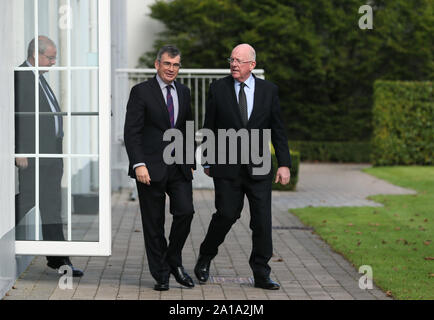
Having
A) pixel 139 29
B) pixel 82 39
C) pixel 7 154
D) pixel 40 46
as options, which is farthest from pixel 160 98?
pixel 139 29

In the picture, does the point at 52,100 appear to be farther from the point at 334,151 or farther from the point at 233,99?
the point at 334,151

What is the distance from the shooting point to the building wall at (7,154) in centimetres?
624

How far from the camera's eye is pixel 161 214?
6.49 m

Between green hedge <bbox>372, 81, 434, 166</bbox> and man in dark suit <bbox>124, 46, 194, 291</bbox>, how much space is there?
587 inches

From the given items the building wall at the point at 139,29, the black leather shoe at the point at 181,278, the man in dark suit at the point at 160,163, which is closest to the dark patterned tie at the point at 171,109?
the man in dark suit at the point at 160,163

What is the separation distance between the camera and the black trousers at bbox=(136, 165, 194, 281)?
21.0 ft

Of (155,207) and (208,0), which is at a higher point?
(208,0)

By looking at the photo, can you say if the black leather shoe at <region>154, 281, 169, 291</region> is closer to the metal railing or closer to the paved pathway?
the paved pathway

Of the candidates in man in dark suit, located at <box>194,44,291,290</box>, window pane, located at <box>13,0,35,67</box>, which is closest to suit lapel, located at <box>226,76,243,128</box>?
man in dark suit, located at <box>194,44,291,290</box>

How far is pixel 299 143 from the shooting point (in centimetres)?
2531

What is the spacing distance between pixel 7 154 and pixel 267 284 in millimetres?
2223
